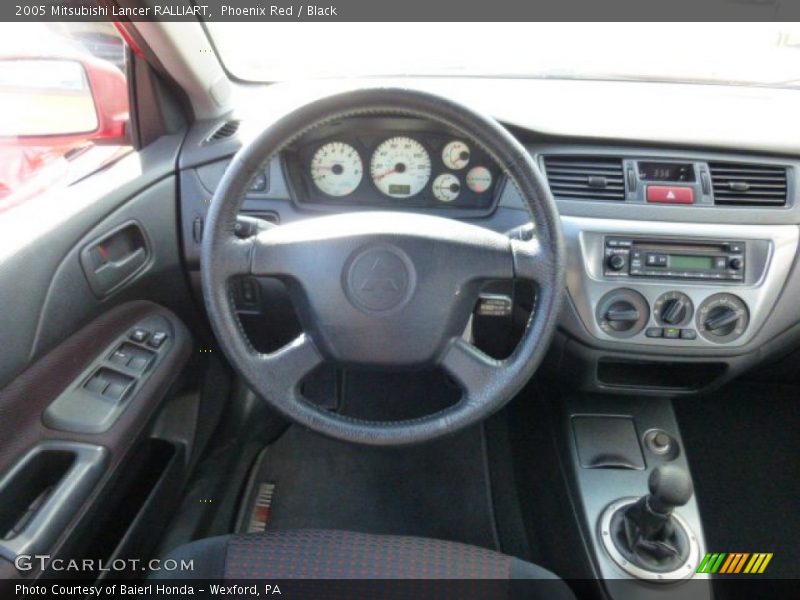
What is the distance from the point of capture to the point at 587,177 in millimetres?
1460

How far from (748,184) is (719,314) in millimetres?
294

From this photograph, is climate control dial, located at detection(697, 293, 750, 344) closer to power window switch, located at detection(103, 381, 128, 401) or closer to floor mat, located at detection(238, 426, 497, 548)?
floor mat, located at detection(238, 426, 497, 548)

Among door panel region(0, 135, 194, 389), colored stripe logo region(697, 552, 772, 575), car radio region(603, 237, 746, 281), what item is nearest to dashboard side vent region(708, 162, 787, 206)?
car radio region(603, 237, 746, 281)

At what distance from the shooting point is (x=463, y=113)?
1067 millimetres

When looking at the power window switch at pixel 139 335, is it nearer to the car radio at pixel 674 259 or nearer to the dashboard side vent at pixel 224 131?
the dashboard side vent at pixel 224 131

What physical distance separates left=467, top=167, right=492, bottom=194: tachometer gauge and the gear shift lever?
70 cm

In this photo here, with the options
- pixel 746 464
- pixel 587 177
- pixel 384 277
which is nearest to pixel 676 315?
pixel 587 177

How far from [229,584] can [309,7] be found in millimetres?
1345

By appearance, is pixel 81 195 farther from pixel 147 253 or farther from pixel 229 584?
pixel 229 584

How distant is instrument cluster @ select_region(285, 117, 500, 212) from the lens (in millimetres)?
1486

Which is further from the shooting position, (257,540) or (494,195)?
(494,195)

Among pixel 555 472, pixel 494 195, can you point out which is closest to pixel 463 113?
pixel 494 195

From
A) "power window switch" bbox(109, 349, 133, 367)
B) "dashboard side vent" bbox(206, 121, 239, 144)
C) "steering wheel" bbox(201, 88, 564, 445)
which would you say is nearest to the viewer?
"steering wheel" bbox(201, 88, 564, 445)

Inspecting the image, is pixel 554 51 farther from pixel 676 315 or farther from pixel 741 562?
pixel 741 562
